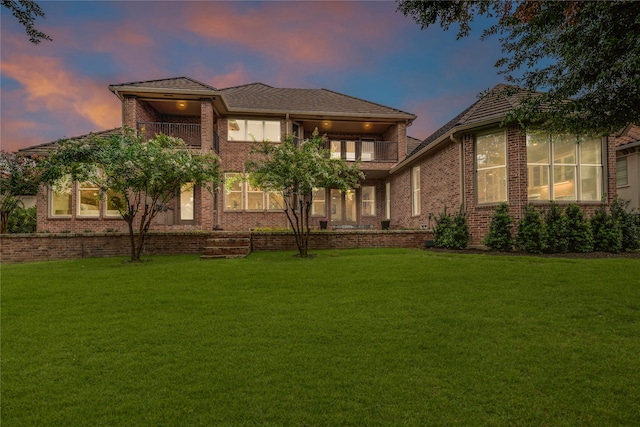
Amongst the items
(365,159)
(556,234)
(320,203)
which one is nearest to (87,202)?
(320,203)

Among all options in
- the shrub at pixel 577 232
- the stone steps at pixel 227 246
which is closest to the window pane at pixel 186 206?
the stone steps at pixel 227 246

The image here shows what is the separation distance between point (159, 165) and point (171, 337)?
272 inches

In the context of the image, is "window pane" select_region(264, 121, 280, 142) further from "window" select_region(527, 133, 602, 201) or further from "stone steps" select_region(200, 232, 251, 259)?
"window" select_region(527, 133, 602, 201)

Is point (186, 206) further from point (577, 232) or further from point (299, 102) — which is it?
point (577, 232)

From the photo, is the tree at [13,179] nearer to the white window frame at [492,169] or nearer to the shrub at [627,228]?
the white window frame at [492,169]

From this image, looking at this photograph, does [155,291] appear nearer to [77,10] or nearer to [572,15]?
[572,15]

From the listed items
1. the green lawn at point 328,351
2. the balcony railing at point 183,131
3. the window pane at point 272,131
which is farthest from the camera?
the window pane at point 272,131

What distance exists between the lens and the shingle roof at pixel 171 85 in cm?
1468

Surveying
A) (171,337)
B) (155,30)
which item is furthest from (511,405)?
(155,30)

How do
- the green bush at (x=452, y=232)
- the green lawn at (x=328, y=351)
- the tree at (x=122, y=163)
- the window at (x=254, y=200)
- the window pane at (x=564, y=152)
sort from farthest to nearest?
the window at (x=254, y=200), the green bush at (x=452, y=232), the window pane at (x=564, y=152), the tree at (x=122, y=163), the green lawn at (x=328, y=351)

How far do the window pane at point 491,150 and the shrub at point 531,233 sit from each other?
6.44ft

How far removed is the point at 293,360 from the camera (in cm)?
327

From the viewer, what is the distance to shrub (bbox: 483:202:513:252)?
10352 millimetres

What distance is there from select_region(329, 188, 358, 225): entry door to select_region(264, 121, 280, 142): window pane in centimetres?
469
